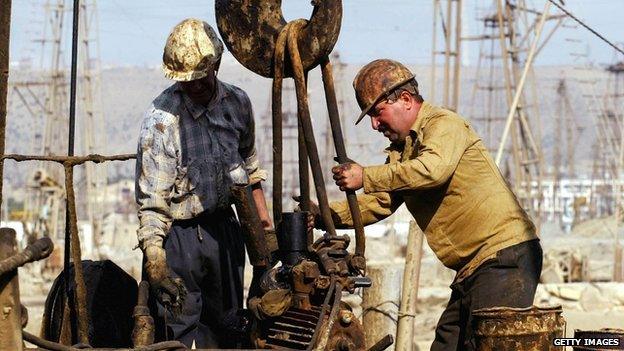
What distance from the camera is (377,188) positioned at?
5.81 meters

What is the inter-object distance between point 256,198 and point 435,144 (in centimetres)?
145

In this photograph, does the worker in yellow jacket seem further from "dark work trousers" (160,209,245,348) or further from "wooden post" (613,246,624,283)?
"wooden post" (613,246,624,283)

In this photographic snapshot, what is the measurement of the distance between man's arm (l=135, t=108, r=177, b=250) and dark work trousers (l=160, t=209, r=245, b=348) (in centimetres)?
22

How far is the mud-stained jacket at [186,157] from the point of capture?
6402 millimetres

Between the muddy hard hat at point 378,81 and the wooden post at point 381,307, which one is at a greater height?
the muddy hard hat at point 378,81

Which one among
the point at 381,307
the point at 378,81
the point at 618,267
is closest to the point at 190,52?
the point at 378,81

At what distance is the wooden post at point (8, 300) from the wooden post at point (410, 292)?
519 centimetres

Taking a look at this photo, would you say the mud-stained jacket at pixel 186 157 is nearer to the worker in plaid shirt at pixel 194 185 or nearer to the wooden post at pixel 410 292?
the worker in plaid shirt at pixel 194 185

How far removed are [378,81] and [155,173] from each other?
1163mm

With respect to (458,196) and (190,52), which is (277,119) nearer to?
(190,52)

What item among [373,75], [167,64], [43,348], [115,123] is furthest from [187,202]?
[115,123]

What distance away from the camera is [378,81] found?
6047mm

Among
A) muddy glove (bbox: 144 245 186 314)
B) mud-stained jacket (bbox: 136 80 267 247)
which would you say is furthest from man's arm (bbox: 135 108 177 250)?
muddy glove (bbox: 144 245 186 314)

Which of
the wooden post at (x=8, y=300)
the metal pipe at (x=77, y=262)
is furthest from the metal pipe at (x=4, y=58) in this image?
the metal pipe at (x=77, y=262)
